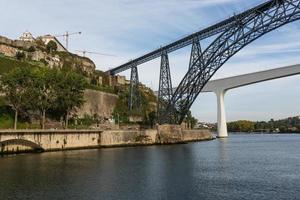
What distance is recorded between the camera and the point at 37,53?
102m

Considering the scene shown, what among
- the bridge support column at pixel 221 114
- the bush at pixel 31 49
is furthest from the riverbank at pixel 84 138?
the bridge support column at pixel 221 114

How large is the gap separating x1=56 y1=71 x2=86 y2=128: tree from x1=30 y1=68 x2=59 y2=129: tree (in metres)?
0.87

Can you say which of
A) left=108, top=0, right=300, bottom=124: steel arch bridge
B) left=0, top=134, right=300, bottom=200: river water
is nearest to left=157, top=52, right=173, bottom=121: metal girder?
left=108, top=0, right=300, bottom=124: steel arch bridge

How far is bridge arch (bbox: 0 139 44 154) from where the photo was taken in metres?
57.7

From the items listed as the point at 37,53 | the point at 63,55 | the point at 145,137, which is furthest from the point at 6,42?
the point at 145,137

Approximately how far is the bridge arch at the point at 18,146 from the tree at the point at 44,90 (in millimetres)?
7517

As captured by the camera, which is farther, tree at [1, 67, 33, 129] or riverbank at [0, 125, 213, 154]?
tree at [1, 67, 33, 129]

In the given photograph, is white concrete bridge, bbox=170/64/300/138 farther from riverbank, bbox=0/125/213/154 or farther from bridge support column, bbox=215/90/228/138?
riverbank, bbox=0/125/213/154

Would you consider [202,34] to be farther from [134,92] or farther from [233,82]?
[233,82]

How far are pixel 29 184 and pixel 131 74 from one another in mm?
69080

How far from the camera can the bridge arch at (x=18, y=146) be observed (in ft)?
189

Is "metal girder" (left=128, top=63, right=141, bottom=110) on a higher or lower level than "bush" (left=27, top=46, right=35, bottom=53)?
lower

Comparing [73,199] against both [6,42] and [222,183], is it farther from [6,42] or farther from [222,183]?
[6,42]

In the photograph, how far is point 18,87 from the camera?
223ft
